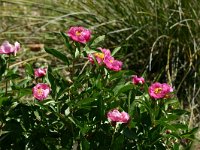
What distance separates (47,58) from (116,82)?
1.71 metres

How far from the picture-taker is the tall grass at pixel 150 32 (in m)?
3.21

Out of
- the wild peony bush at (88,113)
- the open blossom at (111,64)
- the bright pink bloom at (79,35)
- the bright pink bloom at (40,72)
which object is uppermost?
the bright pink bloom at (79,35)

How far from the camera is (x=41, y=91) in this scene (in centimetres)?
187

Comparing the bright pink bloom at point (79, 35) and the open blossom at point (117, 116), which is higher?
the bright pink bloom at point (79, 35)

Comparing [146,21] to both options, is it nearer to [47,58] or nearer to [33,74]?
[47,58]

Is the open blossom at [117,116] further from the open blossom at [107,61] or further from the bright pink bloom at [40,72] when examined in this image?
the bright pink bloom at [40,72]

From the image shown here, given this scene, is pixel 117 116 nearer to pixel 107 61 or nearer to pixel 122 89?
pixel 122 89

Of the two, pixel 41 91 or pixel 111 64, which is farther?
pixel 111 64

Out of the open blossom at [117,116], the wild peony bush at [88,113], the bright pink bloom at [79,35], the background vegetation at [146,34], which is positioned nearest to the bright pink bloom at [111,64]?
the wild peony bush at [88,113]

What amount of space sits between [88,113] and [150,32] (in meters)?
1.59

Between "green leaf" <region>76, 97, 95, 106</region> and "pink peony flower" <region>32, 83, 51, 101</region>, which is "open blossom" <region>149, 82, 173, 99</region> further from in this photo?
"pink peony flower" <region>32, 83, 51, 101</region>

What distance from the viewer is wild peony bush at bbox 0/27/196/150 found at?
1.88 meters

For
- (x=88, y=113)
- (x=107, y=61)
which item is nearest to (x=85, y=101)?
(x=88, y=113)

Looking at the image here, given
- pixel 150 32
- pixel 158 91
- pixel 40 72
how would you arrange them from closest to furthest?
pixel 158 91 < pixel 40 72 < pixel 150 32
